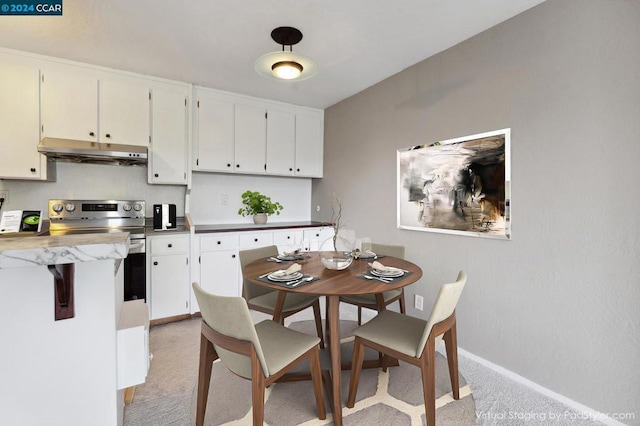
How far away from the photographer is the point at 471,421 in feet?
5.20

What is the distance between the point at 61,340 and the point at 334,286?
1109 millimetres

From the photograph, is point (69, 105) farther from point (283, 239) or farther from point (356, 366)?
point (356, 366)

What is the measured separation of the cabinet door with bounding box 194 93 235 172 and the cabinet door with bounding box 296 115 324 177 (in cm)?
90

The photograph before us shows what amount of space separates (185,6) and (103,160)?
1818 mm

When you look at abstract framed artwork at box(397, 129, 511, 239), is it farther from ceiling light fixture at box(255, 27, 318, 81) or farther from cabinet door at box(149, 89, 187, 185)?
cabinet door at box(149, 89, 187, 185)

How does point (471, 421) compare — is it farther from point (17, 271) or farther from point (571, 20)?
point (571, 20)

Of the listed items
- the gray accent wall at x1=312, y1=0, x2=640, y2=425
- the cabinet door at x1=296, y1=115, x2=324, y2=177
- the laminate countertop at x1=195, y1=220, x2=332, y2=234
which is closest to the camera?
the gray accent wall at x1=312, y1=0, x2=640, y2=425

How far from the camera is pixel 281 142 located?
3.81 metres

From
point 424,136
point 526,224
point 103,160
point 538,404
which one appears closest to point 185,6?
point 103,160

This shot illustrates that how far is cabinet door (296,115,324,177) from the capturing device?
3943 millimetres

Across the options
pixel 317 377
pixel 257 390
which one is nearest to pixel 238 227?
pixel 317 377

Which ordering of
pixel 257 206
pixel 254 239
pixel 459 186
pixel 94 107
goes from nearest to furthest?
pixel 459 186 → pixel 94 107 → pixel 254 239 → pixel 257 206

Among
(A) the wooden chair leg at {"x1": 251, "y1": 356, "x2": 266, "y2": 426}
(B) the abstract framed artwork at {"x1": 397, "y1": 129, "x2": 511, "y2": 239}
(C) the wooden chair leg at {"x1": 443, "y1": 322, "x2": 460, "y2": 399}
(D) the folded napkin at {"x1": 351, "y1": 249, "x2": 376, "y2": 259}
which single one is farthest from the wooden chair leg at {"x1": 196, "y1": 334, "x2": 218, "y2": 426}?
(B) the abstract framed artwork at {"x1": 397, "y1": 129, "x2": 511, "y2": 239}

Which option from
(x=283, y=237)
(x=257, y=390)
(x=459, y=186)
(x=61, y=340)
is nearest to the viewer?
(x=61, y=340)
